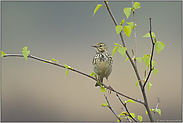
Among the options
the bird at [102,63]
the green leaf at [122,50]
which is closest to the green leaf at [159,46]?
the green leaf at [122,50]

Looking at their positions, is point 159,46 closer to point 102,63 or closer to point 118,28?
point 118,28

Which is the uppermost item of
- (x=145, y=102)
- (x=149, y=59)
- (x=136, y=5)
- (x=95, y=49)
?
(x=95, y=49)

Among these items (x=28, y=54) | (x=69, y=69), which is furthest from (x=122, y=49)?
(x=28, y=54)

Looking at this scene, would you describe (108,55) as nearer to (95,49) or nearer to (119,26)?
(95,49)

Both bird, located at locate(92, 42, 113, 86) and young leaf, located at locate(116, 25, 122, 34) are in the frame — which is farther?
bird, located at locate(92, 42, 113, 86)

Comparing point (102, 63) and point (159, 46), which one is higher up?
point (102, 63)

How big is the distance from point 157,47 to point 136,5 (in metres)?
0.25

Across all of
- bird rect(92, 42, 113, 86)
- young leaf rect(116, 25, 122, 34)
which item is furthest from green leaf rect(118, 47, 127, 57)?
bird rect(92, 42, 113, 86)

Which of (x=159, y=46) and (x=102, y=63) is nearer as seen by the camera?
(x=159, y=46)

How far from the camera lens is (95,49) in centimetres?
158

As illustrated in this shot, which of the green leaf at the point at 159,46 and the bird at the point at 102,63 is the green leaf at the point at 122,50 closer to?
the green leaf at the point at 159,46

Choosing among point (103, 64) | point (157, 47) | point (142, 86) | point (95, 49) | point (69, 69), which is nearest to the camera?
point (157, 47)

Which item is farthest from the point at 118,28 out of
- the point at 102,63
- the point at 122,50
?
the point at 102,63

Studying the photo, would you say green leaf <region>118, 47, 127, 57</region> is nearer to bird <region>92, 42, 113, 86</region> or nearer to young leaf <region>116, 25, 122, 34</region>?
young leaf <region>116, 25, 122, 34</region>
